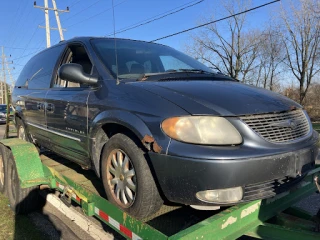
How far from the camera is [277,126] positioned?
2305 mm

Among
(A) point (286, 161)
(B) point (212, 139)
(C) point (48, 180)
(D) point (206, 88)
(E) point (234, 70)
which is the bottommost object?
(C) point (48, 180)

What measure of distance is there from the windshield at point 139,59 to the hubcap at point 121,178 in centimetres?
79

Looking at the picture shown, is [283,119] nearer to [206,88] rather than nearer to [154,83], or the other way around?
[206,88]

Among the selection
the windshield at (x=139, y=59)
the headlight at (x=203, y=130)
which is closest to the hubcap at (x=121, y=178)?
the headlight at (x=203, y=130)

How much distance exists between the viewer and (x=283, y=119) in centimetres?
239

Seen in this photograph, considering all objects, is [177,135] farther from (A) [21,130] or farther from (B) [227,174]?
(A) [21,130]

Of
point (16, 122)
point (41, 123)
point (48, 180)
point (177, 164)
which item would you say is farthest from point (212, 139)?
point (16, 122)

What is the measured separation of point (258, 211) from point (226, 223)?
0.42 m

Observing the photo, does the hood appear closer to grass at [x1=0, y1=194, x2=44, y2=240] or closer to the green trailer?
the green trailer

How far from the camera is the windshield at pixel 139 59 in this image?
312 centimetres

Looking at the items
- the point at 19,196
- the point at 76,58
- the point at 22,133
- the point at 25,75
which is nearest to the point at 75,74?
the point at 76,58

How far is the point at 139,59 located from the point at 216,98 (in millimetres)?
1320

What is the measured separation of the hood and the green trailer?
0.71 meters

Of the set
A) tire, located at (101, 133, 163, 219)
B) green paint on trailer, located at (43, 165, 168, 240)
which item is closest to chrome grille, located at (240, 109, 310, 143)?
tire, located at (101, 133, 163, 219)
